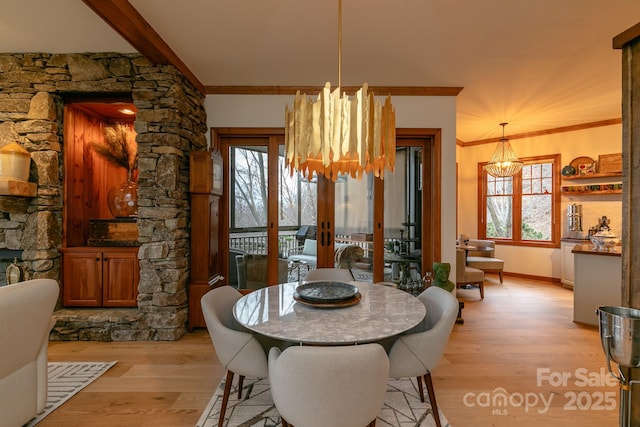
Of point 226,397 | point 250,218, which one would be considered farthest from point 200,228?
point 226,397

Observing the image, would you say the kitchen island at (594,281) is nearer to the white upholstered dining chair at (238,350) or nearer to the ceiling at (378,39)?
the ceiling at (378,39)

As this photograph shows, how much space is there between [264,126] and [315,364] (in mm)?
3244

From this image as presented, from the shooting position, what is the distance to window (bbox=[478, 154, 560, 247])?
5695 mm

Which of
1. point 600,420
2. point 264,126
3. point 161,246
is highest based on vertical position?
point 264,126

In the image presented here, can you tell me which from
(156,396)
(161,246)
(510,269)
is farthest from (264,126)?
(510,269)

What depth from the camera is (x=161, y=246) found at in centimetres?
311

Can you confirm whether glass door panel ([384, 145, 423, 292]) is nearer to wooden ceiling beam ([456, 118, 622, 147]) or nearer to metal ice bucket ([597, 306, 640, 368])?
metal ice bucket ([597, 306, 640, 368])

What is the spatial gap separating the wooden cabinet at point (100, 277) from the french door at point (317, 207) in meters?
1.03

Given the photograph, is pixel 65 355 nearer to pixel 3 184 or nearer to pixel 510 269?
pixel 3 184

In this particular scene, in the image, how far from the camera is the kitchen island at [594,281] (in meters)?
3.52

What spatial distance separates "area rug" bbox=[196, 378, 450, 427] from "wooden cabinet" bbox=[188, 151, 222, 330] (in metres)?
1.22

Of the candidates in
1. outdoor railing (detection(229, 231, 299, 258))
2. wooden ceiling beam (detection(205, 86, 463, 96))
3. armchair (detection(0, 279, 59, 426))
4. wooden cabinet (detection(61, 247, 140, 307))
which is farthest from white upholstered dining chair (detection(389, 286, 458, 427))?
wooden ceiling beam (detection(205, 86, 463, 96))

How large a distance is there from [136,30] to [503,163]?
528 centimetres

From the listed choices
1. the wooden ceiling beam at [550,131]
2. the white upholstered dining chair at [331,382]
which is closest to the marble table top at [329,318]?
the white upholstered dining chair at [331,382]
